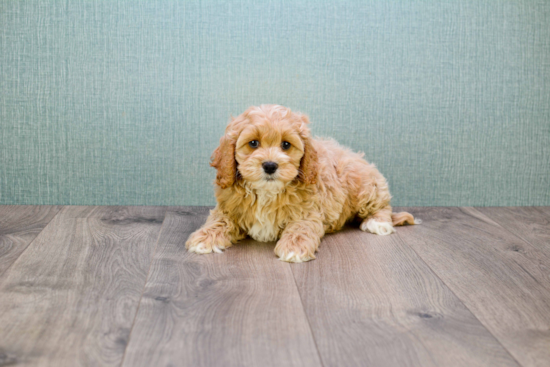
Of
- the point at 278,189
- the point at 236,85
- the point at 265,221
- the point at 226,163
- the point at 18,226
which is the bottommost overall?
the point at 18,226

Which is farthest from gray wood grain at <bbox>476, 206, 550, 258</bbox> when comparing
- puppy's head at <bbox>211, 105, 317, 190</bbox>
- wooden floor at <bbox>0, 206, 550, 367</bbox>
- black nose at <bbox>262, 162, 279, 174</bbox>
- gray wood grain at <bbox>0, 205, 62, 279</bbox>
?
gray wood grain at <bbox>0, 205, 62, 279</bbox>

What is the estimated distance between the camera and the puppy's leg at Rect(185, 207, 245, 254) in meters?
2.42

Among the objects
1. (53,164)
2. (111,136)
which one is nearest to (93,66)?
(111,136)

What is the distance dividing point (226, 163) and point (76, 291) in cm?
83

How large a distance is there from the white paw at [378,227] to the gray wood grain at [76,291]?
1057mm

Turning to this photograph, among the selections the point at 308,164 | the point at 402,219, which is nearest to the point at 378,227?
the point at 402,219

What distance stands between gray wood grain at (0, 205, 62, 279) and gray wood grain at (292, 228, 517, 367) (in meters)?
1.18

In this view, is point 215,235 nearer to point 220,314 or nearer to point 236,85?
point 220,314

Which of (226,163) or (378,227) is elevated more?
(226,163)

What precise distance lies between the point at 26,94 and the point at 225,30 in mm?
1172

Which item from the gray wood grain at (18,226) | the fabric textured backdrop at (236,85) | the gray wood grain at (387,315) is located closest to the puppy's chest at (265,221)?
the gray wood grain at (387,315)

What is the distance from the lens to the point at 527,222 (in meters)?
3.05

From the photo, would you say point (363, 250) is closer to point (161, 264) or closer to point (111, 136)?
point (161, 264)

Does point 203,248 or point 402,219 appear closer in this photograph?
point 203,248
